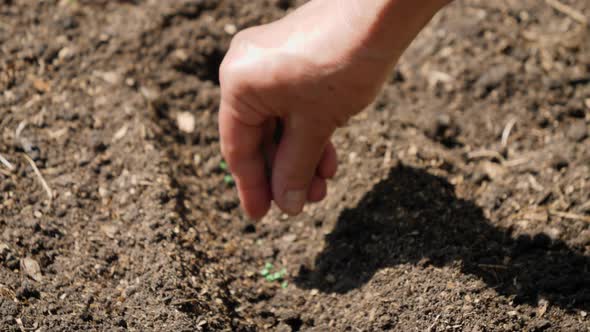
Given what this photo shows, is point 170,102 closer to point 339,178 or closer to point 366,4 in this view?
point 339,178

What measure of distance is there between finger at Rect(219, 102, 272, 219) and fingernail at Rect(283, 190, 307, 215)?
117mm

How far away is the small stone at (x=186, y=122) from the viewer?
278 centimetres

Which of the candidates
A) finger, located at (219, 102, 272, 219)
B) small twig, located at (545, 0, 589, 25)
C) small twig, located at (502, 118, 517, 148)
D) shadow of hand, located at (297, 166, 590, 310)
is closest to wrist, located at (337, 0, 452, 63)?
finger, located at (219, 102, 272, 219)

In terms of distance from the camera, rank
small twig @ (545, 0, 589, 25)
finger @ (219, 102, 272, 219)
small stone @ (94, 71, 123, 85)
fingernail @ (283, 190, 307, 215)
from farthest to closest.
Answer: small twig @ (545, 0, 589, 25) < small stone @ (94, 71, 123, 85) < fingernail @ (283, 190, 307, 215) < finger @ (219, 102, 272, 219)

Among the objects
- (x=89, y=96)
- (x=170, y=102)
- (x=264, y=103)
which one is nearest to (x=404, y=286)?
(x=264, y=103)

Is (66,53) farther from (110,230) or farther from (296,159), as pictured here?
(296,159)

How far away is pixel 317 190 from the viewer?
7.80 ft

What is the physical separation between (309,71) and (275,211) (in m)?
0.91

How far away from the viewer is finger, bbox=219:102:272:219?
2.12 meters

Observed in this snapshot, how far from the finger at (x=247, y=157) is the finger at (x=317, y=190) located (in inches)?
6.1

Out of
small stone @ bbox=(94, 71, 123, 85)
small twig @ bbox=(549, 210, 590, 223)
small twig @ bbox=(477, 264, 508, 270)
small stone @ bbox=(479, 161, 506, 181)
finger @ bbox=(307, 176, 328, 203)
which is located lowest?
small stone @ bbox=(479, 161, 506, 181)

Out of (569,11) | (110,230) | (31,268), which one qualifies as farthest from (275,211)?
(569,11)

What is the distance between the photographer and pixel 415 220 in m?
2.33

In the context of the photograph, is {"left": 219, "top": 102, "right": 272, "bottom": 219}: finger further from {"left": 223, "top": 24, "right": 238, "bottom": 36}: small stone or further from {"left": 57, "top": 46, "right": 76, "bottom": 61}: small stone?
{"left": 57, "top": 46, "right": 76, "bottom": 61}: small stone
